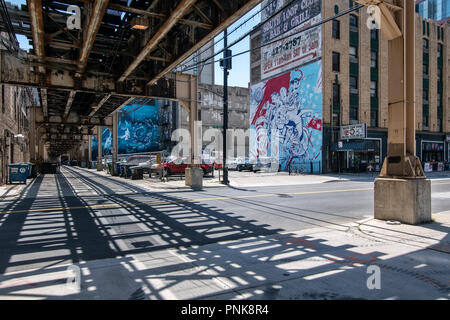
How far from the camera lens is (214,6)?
884cm

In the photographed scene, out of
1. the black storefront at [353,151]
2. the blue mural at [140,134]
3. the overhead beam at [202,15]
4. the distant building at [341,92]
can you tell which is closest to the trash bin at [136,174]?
the overhead beam at [202,15]

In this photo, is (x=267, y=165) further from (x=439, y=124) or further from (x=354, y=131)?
(x=439, y=124)

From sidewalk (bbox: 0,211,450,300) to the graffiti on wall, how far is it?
25849mm

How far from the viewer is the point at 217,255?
17.1ft

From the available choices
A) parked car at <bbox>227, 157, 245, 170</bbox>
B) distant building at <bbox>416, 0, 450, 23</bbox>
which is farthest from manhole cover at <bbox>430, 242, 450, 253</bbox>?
distant building at <bbox>416, 0, 450, 23</bbox>

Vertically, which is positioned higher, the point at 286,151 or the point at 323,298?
the point at 286,151

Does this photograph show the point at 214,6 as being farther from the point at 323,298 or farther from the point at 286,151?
the point at 286,151

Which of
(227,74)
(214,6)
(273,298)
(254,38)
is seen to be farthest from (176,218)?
(254,38)

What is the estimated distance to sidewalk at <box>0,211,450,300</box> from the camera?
373cm

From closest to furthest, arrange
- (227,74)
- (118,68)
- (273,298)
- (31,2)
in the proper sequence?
1. (273,298)
2. (31,2)
3. (118,68)
4. (227,74)

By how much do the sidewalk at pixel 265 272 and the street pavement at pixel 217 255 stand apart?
14 millimetres

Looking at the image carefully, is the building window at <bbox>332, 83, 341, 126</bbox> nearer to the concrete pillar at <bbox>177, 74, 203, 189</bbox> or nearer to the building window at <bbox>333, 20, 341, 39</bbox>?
the building window at <bbox>333, 20, 341, 39</bbox>
